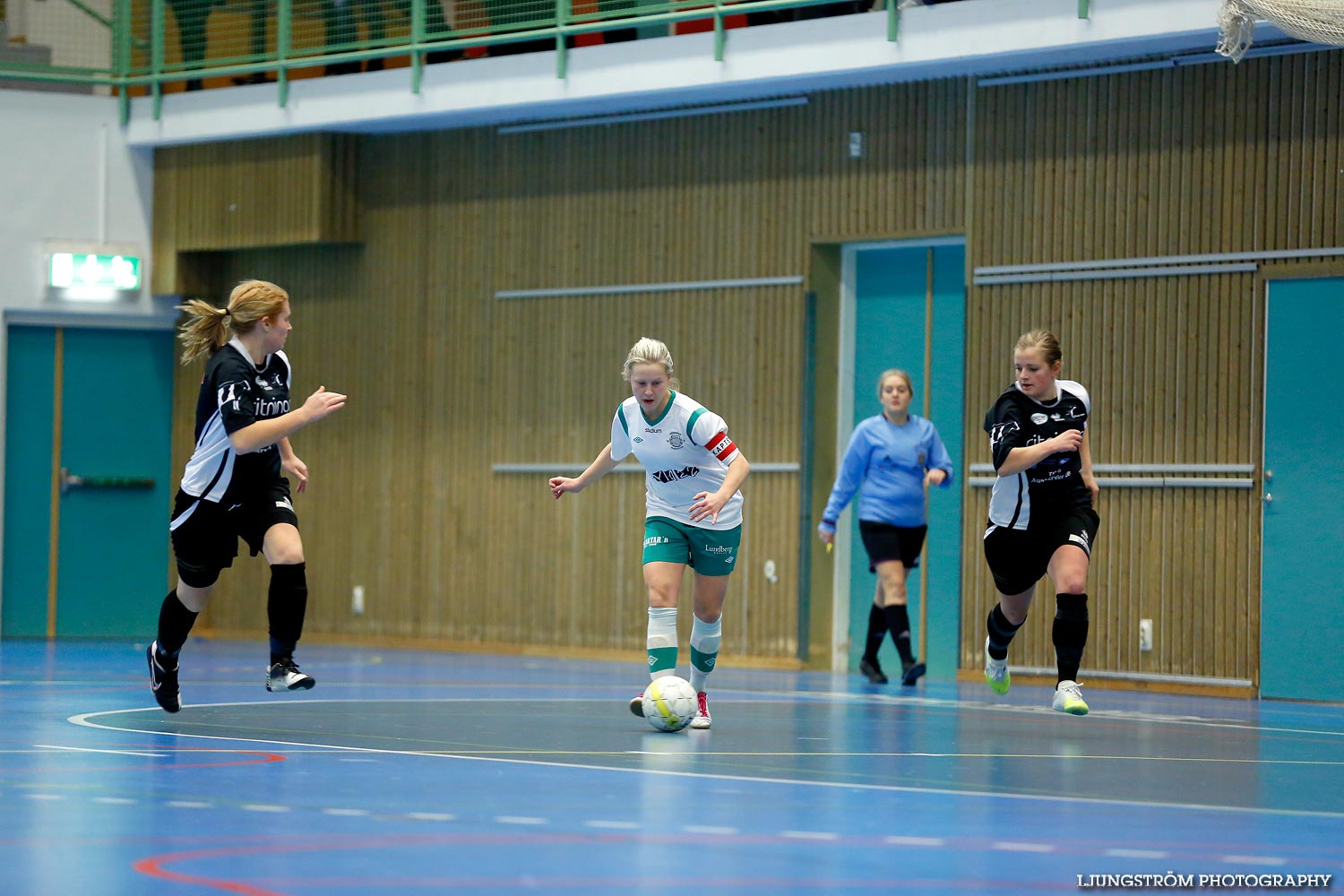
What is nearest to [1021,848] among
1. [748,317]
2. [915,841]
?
[915,841]

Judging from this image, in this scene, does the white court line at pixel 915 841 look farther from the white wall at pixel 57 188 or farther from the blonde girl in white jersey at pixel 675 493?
the white wall at pixel 57 188

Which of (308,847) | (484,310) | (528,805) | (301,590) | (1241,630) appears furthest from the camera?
(484,310)

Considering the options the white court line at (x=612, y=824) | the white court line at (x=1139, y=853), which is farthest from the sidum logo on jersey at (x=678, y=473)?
the white court line at (x=1139, y=853)

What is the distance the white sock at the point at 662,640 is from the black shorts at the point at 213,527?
1.75 meters

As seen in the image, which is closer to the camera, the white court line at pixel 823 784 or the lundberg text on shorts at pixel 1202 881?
the lundberg text on shorts at pixel 1202 881

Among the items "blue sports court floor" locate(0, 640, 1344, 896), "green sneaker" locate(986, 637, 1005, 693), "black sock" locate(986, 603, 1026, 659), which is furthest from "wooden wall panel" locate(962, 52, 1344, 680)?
"black sock" locate(986, 603, 1026, 659)

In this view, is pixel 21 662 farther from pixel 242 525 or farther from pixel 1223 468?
pixel 1223 468

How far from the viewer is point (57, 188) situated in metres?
18.0

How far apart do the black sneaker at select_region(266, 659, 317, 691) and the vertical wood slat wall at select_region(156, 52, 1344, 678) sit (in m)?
7.10

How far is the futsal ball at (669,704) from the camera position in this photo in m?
8.38

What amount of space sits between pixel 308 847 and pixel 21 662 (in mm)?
9844

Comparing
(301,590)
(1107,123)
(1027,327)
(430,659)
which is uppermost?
(1107,123)

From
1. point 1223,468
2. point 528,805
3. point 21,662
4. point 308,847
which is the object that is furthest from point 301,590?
point 1223,468

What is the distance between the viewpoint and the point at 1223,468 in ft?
42.7
